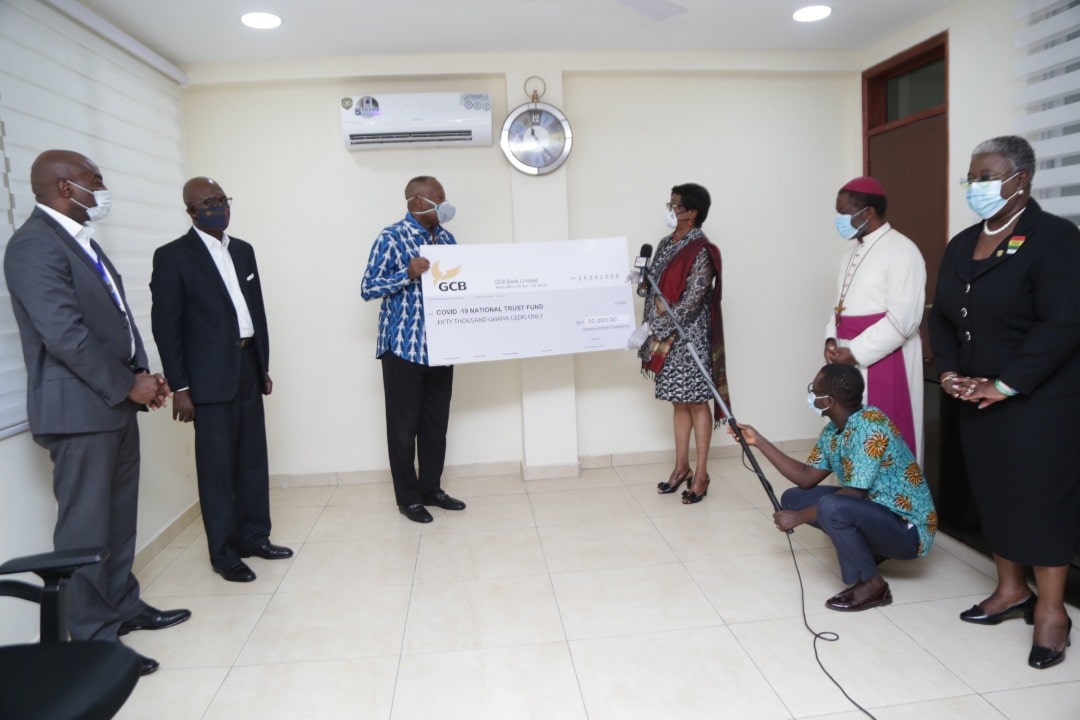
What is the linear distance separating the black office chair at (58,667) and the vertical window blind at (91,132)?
3.31ft

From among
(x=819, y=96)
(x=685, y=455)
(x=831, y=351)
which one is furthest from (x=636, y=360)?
(x=819, y=96)

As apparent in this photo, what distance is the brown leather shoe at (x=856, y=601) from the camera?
245cm

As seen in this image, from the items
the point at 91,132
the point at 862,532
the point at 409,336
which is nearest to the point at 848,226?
the point at 862,532

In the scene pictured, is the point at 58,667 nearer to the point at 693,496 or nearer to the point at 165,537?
the point at 165,537

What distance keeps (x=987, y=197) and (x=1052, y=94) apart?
3.59 feet

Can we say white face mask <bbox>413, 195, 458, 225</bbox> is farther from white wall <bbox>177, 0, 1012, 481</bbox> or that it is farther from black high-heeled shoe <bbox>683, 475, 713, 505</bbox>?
black high-heeled shoe <bbox>683, 475, 713, 505</bbox>

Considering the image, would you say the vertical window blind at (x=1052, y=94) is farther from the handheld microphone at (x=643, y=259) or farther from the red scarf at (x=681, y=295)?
the handheld microphone at (x=643, y=259)

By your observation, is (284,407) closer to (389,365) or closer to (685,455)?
(389,365)

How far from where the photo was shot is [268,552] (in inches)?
122

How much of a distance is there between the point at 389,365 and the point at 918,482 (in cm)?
229

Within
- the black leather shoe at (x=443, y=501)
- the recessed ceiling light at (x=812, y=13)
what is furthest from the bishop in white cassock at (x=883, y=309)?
the black leather shoe at (x=443, y=501)

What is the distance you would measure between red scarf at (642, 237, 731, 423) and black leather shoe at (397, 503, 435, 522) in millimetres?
1355

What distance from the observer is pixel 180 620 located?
2570 millimetres

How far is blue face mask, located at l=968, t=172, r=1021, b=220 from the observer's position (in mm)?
2145
